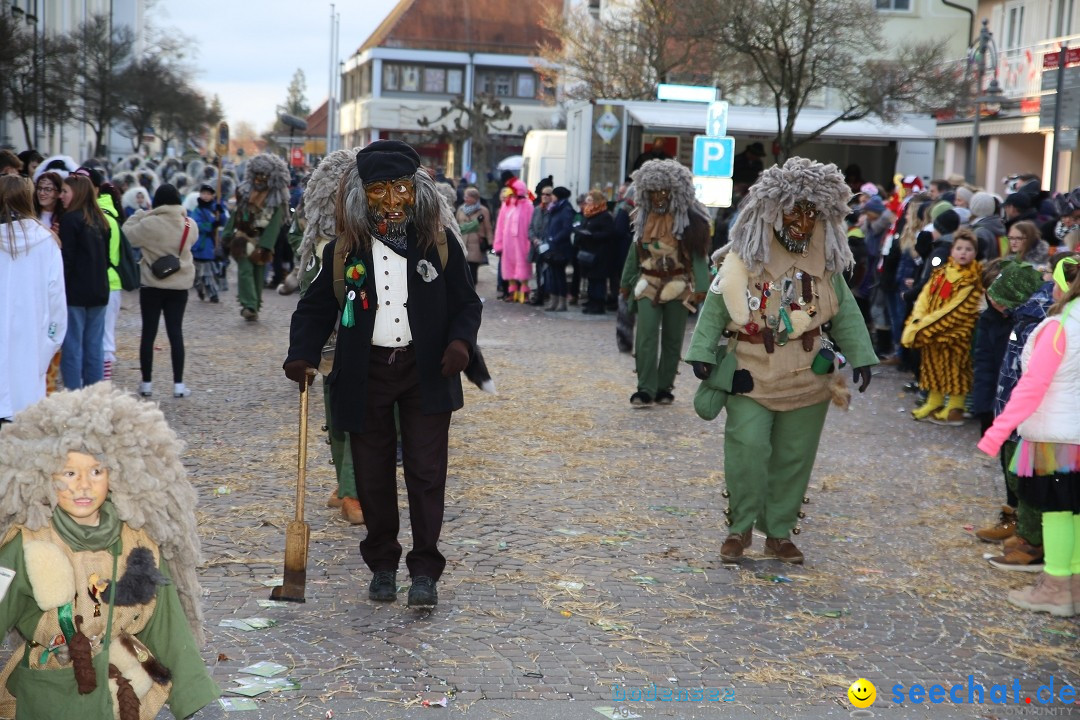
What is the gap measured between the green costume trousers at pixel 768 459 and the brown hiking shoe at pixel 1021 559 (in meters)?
1.11

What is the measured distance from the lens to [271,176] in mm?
15570

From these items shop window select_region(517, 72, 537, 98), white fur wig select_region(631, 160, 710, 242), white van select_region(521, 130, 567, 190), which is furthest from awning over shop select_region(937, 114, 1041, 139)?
shop window select_region(517, 72, 537, 98)

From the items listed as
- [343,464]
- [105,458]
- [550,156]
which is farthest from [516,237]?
[105,458]

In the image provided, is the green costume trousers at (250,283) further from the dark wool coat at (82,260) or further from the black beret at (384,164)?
the black beret at (384,164)

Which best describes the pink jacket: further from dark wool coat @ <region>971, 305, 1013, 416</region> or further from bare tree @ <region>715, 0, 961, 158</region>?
dark wool coat @ <region>971, 305, 1013, 416</region>

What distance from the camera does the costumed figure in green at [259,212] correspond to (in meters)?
15.6

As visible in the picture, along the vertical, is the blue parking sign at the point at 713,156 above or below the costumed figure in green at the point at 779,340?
above

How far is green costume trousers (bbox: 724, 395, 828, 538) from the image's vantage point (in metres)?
6.69

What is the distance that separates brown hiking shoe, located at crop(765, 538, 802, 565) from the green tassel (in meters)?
2.58

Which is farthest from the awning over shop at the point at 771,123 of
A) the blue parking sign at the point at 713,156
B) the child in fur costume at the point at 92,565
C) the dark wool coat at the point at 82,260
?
the child in fur costume at the point at 92,565

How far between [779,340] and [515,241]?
14.6 m

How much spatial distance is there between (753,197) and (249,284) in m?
10.8

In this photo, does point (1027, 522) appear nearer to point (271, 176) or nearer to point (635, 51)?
point (271, 176)

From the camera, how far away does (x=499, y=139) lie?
72.2 m
